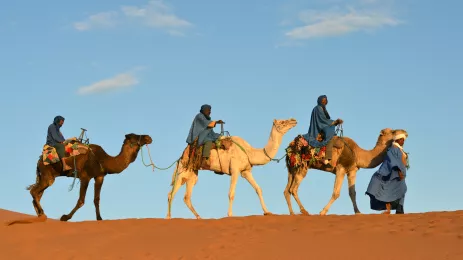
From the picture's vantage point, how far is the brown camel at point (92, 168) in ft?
72.1

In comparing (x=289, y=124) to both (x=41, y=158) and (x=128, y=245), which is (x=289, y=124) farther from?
(x=41, y=158)

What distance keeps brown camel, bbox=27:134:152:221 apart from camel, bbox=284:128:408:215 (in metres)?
4.44

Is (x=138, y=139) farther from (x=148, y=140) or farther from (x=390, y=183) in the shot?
(x=390, y=183)

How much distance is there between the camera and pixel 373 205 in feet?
63.8

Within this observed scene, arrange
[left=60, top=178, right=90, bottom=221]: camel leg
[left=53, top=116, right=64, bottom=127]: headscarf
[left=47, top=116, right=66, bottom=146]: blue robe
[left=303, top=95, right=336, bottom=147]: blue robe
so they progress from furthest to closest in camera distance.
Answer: [left=53, top=116, right=64, bottom=127]: headscarf → [left=47, top=116, right=66, bottom=146]: blue robe → [left=60, top=178, right=90, bottom=221]: camel leg → [left=303, top=95, right=336, bottom=147]: blue robe

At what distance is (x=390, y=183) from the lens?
62.8 feet

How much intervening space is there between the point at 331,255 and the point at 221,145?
5.55m

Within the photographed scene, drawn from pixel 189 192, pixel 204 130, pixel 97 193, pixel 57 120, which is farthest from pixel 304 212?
pixel 57 120

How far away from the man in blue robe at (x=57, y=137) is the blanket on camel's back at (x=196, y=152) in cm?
346

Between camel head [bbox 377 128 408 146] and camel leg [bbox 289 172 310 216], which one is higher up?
camel head [bbox 377 128 408 146]

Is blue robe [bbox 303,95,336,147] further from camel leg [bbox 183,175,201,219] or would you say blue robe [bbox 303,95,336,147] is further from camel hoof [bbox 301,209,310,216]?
camel leg [bbox 183,175,201,219]

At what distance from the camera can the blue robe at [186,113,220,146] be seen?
2027 centimetres

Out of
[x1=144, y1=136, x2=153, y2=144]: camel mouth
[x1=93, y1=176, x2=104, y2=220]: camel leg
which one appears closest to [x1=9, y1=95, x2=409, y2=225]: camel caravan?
[x1=144, y1=136, x2=153, y2=144]: camel mouth

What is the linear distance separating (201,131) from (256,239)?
439cm
